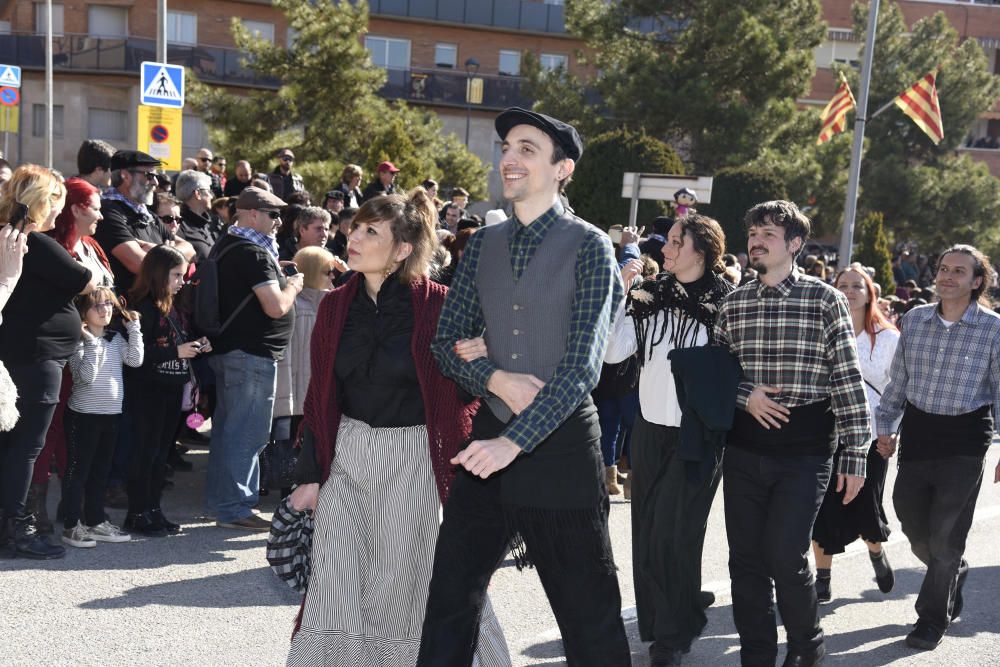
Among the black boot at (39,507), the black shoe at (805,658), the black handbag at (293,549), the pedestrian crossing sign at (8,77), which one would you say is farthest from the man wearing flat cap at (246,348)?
the pedestrian crossing sign at (8,77)

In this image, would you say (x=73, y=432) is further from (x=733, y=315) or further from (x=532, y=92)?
(x=532, y=92)

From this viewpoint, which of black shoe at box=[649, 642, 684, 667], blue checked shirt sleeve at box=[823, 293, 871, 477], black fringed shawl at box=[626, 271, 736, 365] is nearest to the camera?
blue checked shirt sleeve at box=[823, 293, 871, 477]

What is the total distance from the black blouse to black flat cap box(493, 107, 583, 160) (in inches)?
36.4

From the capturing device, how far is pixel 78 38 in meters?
38.0

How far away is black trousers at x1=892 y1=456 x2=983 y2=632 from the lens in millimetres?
5945

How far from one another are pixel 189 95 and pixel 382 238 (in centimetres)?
2231

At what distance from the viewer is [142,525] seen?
7.05 metres

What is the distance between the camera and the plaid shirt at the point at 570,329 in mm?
3521

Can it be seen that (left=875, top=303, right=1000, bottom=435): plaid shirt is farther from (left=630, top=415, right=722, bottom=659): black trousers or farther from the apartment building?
the apartment building

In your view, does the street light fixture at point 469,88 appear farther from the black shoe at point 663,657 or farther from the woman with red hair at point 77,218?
the black shoe at point 663,657

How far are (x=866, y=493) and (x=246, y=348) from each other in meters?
3.75

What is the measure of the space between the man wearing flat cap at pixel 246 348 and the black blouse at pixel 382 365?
2706mm

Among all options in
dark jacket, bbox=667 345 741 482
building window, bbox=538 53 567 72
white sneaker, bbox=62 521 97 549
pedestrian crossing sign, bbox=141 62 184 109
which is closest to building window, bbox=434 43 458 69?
A: building window, bbox=538 53 567 72

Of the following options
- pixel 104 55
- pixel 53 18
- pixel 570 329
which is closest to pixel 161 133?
pixel 570 329
